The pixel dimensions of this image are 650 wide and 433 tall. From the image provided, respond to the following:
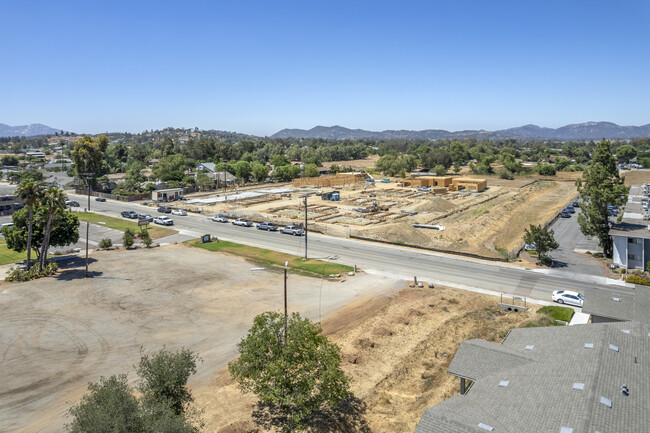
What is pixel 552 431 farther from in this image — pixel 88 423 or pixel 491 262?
pixel 491 262

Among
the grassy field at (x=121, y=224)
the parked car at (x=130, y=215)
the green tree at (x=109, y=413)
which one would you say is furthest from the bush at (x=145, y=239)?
the green tree at (x=109, y=413)

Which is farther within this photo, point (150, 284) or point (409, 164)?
point (409, 164)

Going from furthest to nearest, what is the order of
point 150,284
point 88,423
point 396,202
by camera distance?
point 396,202
point 150,284
point 88,423

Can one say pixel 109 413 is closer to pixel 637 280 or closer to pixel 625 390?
pixel 625 390

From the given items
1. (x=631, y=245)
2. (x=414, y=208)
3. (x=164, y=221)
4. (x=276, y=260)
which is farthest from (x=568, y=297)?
(x=164, y=221)

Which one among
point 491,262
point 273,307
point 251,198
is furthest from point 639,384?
point 251,198

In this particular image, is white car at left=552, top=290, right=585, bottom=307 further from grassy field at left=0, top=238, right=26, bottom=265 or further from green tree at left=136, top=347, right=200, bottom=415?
grassy field at left=0, top=238, right=26, bottom=265
